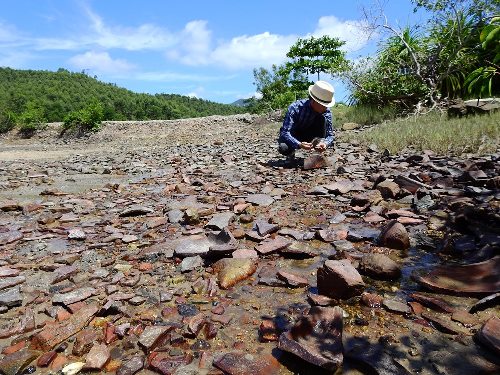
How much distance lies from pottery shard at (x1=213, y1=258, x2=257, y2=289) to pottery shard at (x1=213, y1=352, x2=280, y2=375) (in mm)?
748

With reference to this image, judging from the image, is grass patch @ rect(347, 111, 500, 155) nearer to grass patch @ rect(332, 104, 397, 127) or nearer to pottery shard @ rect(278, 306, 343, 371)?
grass patch @ rect(332, 104, 397, 127)

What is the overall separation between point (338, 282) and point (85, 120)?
20.3m

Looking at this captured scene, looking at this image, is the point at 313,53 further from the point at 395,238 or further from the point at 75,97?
the point at 75,97

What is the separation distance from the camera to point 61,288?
259cm

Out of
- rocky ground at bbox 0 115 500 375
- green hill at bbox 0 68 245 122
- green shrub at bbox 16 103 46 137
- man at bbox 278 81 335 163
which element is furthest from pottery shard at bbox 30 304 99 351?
green hill at bbox 0 68 245 122

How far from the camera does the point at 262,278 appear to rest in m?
2.63

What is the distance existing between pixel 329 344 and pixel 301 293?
2.18ft

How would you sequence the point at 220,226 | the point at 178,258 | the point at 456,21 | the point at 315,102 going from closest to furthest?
the point at 178,258
the point at 220,226
the point at 315,102
the point at 456,21

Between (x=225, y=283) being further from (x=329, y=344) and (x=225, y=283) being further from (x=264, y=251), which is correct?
(x=329, y=344)

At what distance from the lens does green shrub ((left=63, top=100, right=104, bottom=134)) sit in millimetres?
19969

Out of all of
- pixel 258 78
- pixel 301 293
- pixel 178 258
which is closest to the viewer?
pixel 301 293

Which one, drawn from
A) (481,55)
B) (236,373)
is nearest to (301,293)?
(236,373)

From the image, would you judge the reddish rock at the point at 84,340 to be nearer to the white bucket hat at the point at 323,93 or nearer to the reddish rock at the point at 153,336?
the reddish rock at the point at 153,336

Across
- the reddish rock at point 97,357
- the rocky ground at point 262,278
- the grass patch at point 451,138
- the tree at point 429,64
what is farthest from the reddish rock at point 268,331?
the tree at point 429,64
